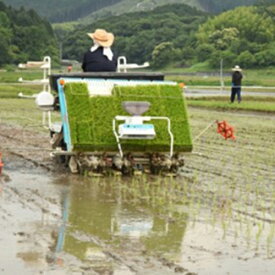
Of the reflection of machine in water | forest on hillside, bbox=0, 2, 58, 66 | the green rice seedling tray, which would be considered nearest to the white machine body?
the green rice seedling tray

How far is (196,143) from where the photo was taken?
16906 mm

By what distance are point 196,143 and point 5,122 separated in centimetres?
639

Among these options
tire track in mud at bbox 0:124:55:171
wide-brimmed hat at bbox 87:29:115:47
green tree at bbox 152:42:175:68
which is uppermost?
wide-brimmed hat at bbox 87:29:115:47

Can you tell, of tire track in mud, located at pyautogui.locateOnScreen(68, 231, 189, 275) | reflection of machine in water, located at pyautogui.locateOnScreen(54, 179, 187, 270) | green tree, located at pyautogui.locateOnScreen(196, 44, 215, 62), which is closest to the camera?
tire track in mud, located at pyautogui.locateOnScreen(68, 231, 189, 275)

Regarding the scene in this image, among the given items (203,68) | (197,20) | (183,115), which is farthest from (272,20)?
(183,115)

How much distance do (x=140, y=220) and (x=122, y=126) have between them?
118 inches

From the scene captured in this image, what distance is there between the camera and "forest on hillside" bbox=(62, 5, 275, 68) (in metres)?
89.2

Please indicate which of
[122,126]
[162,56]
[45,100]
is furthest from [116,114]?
[162,56]

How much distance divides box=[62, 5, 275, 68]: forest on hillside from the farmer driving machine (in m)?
72.4

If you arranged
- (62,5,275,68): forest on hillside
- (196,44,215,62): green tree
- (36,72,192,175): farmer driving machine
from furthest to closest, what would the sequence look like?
1. (196,44,215,62): green tree
2. (62,5,275,68): forest on hillside
3. (36,72,192,175): farmer driving machine

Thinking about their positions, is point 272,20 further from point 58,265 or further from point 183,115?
point 58,265

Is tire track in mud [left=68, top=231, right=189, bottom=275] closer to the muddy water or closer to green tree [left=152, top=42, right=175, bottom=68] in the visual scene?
the muddy water

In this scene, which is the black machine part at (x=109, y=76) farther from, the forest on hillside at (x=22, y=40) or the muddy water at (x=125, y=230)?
the forest on hillside at (x=22, y=40)

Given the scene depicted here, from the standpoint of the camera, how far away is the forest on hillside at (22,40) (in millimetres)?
98688
